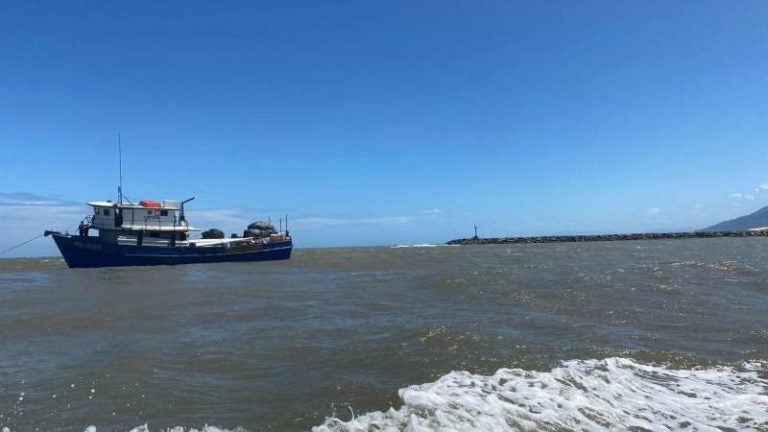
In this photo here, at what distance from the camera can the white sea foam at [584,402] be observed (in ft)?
20.8

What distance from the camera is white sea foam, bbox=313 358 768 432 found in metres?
6.33

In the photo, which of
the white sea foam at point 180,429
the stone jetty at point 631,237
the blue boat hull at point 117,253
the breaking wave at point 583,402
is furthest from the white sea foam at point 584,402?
the stone jetty at point 631,237

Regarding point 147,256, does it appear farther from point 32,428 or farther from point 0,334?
point 32,428

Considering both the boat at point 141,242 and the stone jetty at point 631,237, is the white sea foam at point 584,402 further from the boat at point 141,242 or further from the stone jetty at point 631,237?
the stone jetty at point 631,237

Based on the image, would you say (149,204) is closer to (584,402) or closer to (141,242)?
(141,242)

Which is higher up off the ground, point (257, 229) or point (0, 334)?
point (257, 229)

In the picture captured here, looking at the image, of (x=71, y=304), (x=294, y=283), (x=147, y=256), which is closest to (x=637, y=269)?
(x=294, y=283)

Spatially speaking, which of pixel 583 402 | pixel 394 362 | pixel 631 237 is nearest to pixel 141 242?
pixel 394 362

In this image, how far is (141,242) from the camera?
40656mm

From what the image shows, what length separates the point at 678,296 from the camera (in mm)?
17672

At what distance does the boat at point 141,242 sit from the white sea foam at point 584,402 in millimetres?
38366

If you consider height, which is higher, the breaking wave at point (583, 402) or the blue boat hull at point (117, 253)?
the blue boat hull at point (117, 253)

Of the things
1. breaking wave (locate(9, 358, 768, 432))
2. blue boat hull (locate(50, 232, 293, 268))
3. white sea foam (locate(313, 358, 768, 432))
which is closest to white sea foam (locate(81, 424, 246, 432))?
breaking wave (locate(9, 358, 768, 432))

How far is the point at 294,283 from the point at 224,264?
20.1 metres
